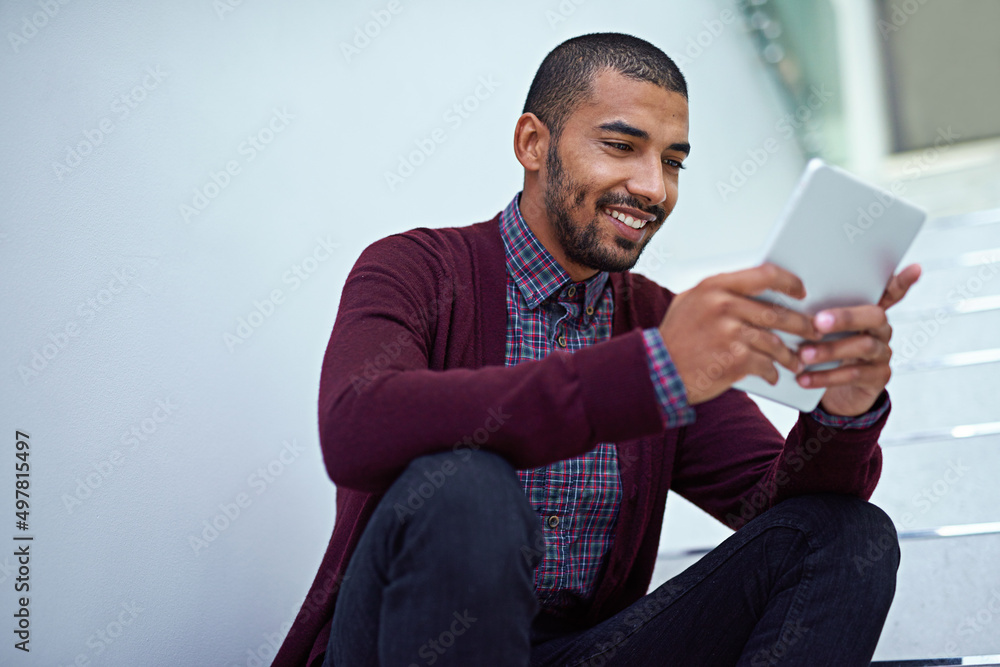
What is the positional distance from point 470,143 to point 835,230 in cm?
117

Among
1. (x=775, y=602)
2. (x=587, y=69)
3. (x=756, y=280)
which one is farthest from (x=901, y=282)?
(x=587, y=69)

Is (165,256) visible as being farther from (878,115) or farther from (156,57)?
(878,115)

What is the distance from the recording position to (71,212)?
0.98 metres

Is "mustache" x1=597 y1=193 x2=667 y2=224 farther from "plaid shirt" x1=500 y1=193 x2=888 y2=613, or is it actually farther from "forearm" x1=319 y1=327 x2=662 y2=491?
"forearm" x1=319 y1=327 x2=662 y2=491

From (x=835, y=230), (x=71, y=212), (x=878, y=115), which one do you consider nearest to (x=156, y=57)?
(x=71, y=212)

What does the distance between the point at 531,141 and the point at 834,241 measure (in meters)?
0.63

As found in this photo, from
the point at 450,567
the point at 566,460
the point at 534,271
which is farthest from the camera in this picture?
the point at 534,271

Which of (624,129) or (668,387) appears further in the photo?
(624,129)

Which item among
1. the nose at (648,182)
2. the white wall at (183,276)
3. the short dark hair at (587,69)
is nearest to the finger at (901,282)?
the nose at (648,182)

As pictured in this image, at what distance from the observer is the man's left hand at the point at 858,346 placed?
2.28 feet

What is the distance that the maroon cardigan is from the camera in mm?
644

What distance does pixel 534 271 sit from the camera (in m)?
1.08

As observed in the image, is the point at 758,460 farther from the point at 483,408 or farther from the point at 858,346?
the point at 483,408

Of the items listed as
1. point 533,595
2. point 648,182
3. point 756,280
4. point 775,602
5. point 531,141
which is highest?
point 531,141
